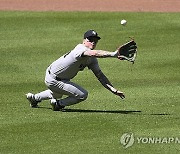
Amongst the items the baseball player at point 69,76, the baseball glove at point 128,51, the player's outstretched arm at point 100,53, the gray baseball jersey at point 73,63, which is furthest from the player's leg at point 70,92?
the baseball glove at point 128,51

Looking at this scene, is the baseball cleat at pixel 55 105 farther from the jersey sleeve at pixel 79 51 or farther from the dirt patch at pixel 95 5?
the dirt patch at pixel 95 5

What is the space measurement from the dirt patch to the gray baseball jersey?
10.2 m

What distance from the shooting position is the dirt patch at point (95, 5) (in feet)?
70.3

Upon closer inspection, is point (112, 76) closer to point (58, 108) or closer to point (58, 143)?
point (58, 108)

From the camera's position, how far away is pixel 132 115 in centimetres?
1095

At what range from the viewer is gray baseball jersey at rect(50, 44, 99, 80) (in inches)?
434

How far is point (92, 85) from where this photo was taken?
13461mm

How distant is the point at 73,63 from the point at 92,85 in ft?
7.74

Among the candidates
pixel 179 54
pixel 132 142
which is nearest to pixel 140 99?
pixel 132 142

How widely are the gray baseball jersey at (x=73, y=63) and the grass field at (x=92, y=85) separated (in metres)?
0.67

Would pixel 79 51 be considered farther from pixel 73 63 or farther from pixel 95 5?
pixel 95 5

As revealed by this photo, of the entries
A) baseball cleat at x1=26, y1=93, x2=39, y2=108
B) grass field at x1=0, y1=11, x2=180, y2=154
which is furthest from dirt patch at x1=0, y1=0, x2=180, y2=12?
baseball cleat at x1=26, y1=93, x2=39, y2=108

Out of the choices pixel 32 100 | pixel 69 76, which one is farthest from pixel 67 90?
pixel 32 100

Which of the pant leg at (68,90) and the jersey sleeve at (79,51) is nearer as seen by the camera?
the jersey sleeve at (79,51)
